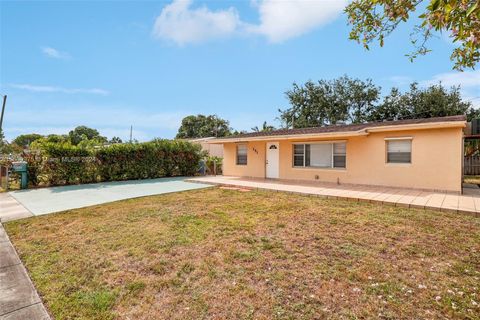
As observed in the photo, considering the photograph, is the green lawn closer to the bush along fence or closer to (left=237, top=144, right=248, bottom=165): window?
the bush along fence

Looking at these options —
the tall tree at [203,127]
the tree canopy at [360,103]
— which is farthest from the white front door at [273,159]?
the tall tree at [203,127]

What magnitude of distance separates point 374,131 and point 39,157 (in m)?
15.4

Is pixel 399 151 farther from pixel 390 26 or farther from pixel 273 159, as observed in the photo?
pixel 390 26

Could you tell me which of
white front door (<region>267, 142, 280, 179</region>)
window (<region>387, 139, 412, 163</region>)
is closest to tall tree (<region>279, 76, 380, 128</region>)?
white front door (<region>267, 142, 280, 179</region>)

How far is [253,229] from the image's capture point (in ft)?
15.6

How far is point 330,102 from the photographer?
100.0 ft

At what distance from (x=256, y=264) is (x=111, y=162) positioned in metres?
12.6

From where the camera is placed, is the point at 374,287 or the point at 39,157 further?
the point at 39,157

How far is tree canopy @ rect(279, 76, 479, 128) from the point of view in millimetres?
24141

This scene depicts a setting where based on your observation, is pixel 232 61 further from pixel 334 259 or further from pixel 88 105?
pixel 88 105

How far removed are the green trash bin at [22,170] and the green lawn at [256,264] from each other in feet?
23.0

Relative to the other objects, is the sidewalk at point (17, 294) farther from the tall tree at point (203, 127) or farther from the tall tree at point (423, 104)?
the tall tree at point (203, 127)

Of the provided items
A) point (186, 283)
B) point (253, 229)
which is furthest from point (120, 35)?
point (186, 283)

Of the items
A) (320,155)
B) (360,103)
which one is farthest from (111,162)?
(360,103)
